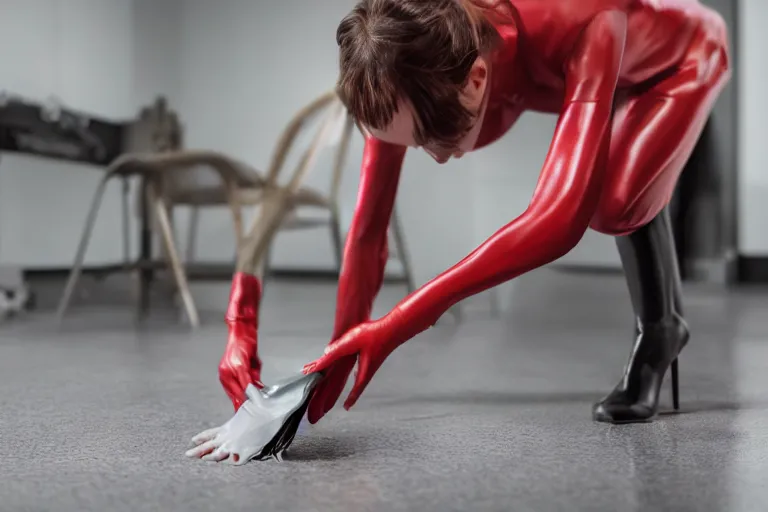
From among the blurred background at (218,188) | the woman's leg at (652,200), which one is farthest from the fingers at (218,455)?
the blurred background at (218,188)

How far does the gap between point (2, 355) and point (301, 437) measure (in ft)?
2.94

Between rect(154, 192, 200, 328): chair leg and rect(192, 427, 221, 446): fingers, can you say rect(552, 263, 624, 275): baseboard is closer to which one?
rect(154, 192, 200, 328): chair leg

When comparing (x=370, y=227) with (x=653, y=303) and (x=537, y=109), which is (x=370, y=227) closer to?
(x=537, y=109)

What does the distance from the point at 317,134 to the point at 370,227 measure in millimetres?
1232

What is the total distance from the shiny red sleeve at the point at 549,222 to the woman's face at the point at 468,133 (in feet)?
0.24

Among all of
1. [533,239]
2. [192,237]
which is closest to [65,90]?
[192,237]

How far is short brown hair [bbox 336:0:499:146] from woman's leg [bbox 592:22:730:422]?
195mm

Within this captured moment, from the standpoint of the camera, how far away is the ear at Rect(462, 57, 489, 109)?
25.3 inches

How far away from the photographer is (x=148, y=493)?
1.81ft

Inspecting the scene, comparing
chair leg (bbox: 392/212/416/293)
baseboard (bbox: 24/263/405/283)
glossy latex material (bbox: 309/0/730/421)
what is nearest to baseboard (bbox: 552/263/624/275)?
baseboard (bbox: 24/263/405/283)

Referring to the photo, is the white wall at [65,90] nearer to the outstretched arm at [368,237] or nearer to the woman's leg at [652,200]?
the outstretched arm at [368,237]

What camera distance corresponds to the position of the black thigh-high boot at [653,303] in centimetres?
85

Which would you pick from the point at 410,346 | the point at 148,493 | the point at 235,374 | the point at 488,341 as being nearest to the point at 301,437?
the point at 235,374

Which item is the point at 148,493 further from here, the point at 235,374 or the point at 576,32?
the point at 576,32
